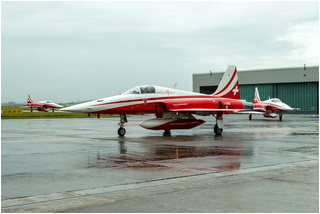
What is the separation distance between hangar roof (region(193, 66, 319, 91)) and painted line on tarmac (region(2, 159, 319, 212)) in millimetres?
61750

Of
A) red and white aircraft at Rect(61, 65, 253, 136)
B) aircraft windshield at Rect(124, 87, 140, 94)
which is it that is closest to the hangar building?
red and white aircraft at Rect(61, 65, 253, 136)

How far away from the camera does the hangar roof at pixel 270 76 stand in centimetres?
6962

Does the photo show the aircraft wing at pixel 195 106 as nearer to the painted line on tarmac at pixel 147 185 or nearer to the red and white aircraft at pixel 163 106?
the red and white aircraft at pixel 163 106

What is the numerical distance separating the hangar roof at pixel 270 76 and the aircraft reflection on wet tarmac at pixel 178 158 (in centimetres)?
5869

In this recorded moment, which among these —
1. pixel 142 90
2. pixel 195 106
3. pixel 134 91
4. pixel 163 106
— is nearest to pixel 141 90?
pixel 142 90

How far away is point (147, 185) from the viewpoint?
792 cm

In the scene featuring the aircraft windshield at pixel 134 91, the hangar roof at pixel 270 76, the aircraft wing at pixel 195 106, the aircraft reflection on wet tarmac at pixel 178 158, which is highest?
the hangar roof at pixel 270 76

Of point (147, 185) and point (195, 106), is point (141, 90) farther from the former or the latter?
point (147, 185)

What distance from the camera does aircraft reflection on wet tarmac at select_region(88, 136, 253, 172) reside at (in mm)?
10289

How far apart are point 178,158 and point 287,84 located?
64851mm

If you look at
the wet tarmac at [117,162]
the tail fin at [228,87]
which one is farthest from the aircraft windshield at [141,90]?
the wet tarmac at [117,162]

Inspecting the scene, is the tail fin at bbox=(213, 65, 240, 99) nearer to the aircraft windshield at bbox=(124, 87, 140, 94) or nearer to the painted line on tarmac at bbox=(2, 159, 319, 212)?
the aircraft windshield at bbox=(124, 87, 140, 94)

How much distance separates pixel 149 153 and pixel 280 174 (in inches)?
189

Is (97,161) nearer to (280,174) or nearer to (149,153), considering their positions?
(149,153)
